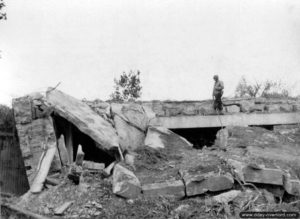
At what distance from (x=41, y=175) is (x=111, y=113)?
243 centimetres

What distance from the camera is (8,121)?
897 centimetres

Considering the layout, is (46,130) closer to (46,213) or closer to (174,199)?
(46,213)

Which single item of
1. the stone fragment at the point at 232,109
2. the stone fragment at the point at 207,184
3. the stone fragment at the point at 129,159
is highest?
the stone fragment at the point at 232,109

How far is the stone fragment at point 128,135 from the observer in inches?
304

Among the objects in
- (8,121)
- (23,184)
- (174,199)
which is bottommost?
(23,184)

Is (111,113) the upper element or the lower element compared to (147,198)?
upper

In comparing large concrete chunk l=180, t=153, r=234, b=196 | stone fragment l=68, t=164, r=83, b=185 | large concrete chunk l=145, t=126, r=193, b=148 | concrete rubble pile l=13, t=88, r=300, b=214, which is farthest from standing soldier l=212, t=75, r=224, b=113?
stone fragment l=68, t=164, r=83, b=185

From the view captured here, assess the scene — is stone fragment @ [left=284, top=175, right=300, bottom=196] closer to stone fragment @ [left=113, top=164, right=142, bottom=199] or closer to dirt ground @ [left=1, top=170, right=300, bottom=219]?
dirt ground @ [left=1, top=170, right=300, bottom=219]

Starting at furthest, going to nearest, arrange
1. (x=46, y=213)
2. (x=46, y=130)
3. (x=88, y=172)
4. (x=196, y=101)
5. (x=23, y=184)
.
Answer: (x=196, y=101)
(x=23, y=184)
(x=46, y=130)
(x=88, y=172)
(x=46, y=213)

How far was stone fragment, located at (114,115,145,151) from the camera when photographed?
7719 mm

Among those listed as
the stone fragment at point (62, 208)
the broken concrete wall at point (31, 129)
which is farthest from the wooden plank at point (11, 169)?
the stone fragment at point (62, 208)

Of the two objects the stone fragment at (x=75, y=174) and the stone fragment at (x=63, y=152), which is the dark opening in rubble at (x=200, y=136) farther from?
the stone fragment at (x=75, y=174)

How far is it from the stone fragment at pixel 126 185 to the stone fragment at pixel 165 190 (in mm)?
130

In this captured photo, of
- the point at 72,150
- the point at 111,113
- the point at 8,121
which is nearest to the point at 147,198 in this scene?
the point at 72,150
